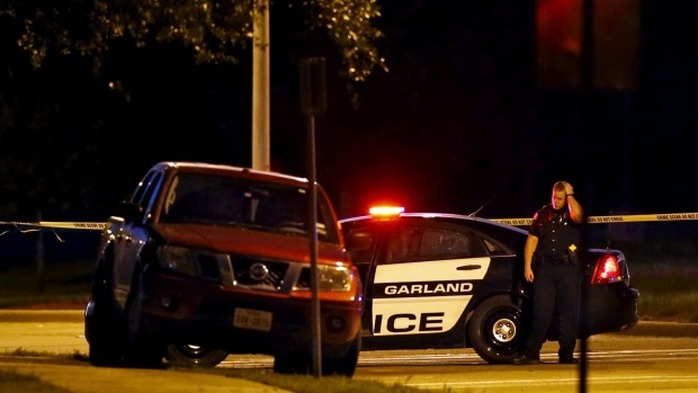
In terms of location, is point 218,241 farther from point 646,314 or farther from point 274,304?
point 646,314

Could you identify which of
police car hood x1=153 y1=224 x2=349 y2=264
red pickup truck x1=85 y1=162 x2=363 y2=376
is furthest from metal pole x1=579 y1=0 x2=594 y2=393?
police car hood x1=153 y1=224 x2=349 y2=264

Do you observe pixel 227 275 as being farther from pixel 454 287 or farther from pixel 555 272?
pixel 555 272

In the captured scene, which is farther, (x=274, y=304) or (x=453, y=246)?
(x=453, y=246)

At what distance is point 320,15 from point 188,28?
3.78 feet

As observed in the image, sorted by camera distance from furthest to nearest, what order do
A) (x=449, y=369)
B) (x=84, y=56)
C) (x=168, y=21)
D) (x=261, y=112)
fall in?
(x=261, y=112) → (x=84, y=56) → (x=449, y=369) → (x=168, y=21)

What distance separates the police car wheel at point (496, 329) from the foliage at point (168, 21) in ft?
9.03

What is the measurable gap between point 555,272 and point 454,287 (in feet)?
3.19

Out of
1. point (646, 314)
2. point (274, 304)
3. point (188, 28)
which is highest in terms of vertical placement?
point (188, 28)

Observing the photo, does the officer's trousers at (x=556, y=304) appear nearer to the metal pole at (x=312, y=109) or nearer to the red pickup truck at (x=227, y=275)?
the red pickup truck at (x=227, y=275)

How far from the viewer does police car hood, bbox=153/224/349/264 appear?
11.1 meters

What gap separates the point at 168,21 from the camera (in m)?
12.5

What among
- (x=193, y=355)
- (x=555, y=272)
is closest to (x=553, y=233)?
(x=555, y=272)

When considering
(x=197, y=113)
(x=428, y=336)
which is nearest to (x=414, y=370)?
(x=428, y=336)

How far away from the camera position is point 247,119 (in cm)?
3166
